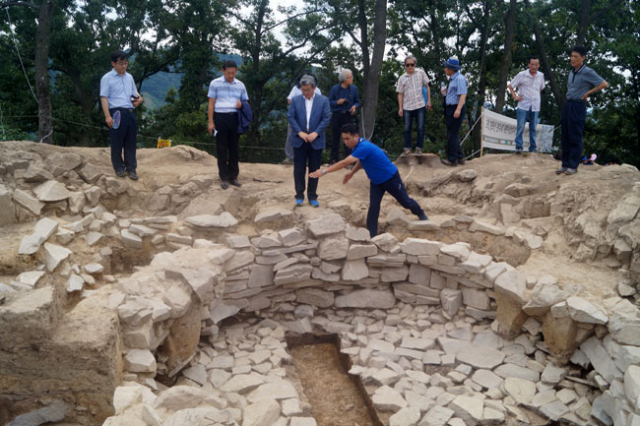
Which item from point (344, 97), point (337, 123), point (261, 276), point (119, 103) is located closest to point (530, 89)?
point (344, 97)

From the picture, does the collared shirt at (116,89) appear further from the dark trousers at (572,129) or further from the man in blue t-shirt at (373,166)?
the dark trousers at (572,129)

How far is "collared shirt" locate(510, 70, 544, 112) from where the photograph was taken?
776 cm

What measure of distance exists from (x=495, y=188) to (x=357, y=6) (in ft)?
34.0

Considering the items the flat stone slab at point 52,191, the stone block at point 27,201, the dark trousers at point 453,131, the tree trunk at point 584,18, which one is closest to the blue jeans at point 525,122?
the dark trousers at point 453,131

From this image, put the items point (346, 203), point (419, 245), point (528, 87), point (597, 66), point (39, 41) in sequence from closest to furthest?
1. point (419, 245)
2. point (346, 203)
3. point (528, 87)
4. point (39, 41)
5. point (597, 66)

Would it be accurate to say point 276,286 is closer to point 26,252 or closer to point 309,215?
point 309,215

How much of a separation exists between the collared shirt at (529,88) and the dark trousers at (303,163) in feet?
12.6

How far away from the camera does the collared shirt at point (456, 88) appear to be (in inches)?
296

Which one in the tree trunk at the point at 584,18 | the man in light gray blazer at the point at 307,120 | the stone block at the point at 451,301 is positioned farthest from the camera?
the tree trunk at the point at 584,18

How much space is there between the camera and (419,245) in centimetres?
621

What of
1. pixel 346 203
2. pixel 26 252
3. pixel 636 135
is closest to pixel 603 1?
pixel 636 135

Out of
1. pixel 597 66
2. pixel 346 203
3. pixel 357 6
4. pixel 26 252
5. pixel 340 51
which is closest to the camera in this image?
pixel 26 252

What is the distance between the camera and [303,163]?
6430 millimetres

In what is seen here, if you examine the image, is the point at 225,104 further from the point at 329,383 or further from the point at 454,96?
the point at 329,383
